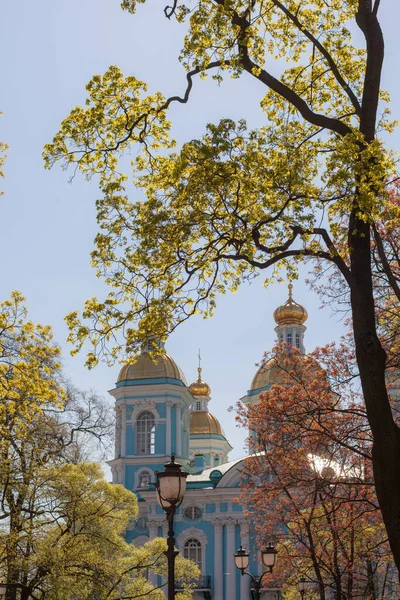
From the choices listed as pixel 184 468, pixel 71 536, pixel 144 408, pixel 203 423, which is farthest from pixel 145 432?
pixel 71 536

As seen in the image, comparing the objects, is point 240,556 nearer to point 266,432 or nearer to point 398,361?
point 266,432

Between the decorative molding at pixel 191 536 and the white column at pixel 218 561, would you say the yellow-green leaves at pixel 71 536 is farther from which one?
the decorative molding at pixel 191 536

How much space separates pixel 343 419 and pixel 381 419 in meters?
9.63

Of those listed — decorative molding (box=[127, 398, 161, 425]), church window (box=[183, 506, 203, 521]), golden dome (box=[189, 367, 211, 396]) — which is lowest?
church window (box=[183, 506, 203, 521])

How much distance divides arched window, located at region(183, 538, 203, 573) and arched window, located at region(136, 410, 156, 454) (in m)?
5.77

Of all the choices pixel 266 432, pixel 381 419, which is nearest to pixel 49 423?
pixel 266 432

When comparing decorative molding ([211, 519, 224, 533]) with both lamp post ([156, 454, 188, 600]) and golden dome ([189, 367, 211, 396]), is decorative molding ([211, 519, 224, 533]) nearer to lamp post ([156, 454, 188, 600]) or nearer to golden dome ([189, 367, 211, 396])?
golden dome ([189, 367, 211, 396])

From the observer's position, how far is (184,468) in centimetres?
Answer: 4850

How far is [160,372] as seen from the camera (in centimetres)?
5016

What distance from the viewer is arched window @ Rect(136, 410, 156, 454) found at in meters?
49.8

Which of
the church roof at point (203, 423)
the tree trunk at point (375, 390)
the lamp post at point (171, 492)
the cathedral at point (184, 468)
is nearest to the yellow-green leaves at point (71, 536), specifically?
the lamp post at point (171, 492)

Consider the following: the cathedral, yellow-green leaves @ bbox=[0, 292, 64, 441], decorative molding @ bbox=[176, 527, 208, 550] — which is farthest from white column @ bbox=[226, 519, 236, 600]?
yellow-green leaves @ bbox=[0, 292, 64, 441]

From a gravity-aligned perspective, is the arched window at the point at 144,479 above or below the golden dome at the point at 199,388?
below

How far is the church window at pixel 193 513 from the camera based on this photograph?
152 feet
